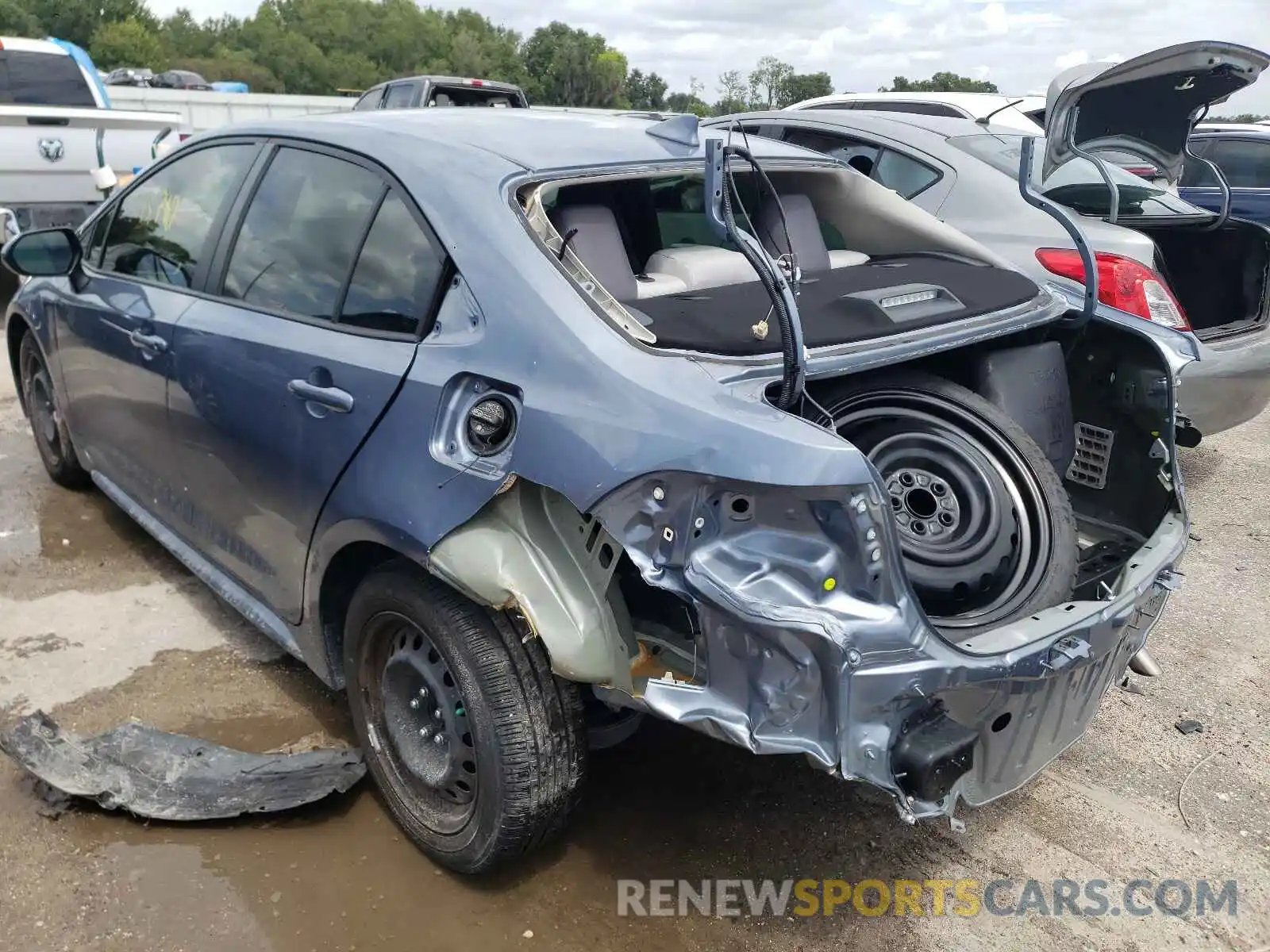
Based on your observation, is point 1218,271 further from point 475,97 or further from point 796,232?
point 475,97

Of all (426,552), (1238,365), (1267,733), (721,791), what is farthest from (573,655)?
(1238,365)

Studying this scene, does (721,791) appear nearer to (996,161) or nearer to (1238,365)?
(1238,365)

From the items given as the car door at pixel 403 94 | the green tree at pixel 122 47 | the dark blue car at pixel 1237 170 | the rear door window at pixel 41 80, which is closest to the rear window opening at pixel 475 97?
the car door at pixel 403 94

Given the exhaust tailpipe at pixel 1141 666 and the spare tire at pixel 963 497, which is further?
the exhaust tailpipe at pixel 1141 666

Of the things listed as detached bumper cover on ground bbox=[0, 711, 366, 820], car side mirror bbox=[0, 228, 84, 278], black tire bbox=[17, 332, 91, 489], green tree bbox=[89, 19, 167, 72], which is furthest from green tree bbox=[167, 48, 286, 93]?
detached bumper cover on ground bbox=[0, 711, 366, 820]

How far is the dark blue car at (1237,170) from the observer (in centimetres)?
995

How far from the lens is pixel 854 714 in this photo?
1.93 metres

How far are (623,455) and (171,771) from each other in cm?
171

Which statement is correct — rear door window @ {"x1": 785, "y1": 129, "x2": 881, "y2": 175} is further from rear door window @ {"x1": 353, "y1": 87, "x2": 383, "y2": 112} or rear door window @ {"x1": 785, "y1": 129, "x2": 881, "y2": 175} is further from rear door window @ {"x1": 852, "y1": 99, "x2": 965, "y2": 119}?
rear door window @ {"x1": 353, "y1": 87, "x2": 383, "y2": 112}

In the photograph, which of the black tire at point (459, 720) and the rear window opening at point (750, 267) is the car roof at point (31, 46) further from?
the black tire at point (459, 720)

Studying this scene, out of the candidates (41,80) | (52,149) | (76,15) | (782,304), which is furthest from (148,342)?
(76,15)

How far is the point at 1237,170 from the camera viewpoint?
10.3 metres

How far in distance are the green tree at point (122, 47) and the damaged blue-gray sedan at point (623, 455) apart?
70.5 meters

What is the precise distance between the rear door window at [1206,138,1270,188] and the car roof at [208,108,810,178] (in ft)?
30.0
